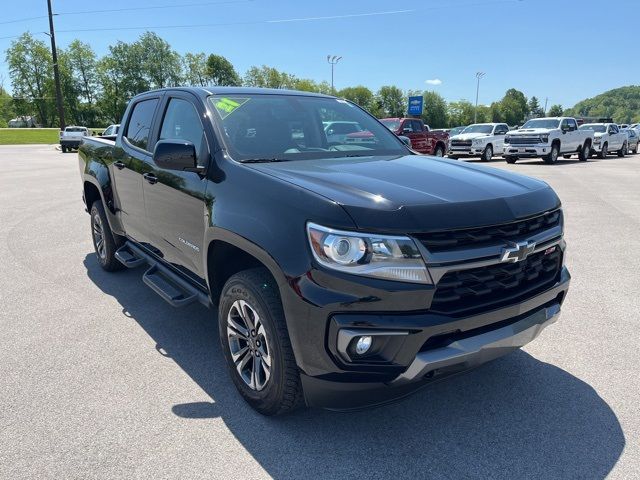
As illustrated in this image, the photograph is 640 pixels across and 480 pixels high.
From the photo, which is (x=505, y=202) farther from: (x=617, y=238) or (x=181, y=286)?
(x=617, y=238)

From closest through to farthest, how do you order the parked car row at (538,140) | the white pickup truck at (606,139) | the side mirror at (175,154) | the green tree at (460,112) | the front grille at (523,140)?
the side mirror at (175,154), the front grille at (523,140), the parked car row at (538,140), the white pickup truck at (606,139), the green tree at (460,112)

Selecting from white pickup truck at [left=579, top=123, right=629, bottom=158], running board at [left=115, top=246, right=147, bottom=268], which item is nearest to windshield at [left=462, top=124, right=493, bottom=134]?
white pickup truck at [left=579, top=123, right=629, bottom=158]

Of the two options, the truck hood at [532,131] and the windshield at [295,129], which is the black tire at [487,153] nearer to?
the truck hood at [532,131]

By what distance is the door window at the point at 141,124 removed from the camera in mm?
4270

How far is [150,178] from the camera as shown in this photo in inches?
153

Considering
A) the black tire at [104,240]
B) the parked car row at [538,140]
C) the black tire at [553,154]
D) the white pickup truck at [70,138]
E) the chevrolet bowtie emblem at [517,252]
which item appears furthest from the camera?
the white pickup truck at [70,138]

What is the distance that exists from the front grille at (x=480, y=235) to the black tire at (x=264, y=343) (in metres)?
0.83

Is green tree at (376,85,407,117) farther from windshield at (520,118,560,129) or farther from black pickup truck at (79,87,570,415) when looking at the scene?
black pickup truck at (79,87,570,415)

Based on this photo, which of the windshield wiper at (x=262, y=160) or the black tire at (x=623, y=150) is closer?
the windshield wiper at (x=262, y=160)

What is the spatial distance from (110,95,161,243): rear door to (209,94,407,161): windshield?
103 centimetres

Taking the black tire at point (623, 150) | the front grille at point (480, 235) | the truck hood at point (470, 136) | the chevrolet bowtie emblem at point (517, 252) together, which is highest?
the truck hood at point (470, 136)

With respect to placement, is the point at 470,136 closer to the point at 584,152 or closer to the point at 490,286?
the point at 584,152

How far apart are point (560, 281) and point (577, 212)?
7.22 metres

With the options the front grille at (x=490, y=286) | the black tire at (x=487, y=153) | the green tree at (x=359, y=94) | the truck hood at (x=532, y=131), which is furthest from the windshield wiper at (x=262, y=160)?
the green tree at (x=359, y=94)
